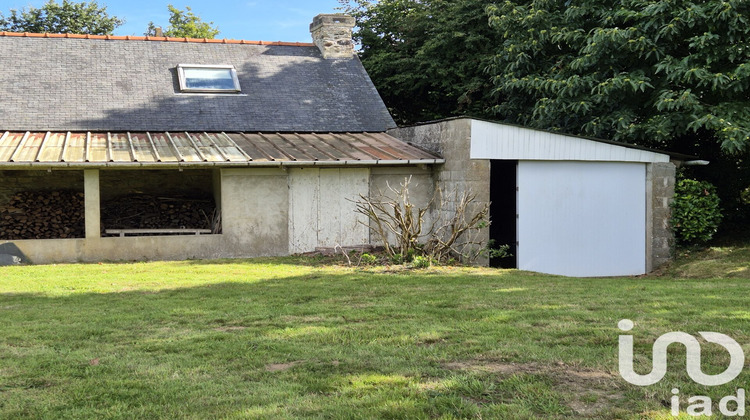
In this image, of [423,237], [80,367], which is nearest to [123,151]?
[423,237]

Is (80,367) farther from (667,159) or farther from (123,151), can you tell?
(667,159)

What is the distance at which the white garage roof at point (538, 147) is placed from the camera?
1303 centimetres

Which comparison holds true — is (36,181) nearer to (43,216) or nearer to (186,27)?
(43,216)

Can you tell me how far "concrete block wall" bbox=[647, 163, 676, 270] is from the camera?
1405 cm

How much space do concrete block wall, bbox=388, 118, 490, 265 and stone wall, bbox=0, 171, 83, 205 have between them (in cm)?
792

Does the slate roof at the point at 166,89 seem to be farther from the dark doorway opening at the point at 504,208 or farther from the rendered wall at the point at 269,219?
the dark doorway opening at the point at 504,208

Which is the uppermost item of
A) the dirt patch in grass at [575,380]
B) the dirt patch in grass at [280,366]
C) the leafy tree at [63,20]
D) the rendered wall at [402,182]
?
the leafy tree at [63,20]

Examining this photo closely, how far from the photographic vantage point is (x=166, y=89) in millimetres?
16281

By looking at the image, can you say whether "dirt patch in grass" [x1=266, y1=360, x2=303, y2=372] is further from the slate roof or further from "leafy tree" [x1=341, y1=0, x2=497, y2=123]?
"leafy tree" [x1=341, y1=0, x2=497, y2=123]

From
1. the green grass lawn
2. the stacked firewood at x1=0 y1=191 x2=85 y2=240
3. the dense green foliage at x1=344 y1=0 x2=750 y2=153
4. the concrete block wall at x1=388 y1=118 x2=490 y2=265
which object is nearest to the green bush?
the dense green foliage at x1=344 y1=0 x2=750 y2=153

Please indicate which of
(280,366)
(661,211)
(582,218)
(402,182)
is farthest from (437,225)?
(280,366)

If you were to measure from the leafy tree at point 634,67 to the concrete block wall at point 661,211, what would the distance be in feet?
2.15

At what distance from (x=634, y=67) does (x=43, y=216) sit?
502 inches

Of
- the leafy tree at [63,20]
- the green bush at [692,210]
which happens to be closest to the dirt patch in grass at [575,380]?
the green bush at [692,210]
